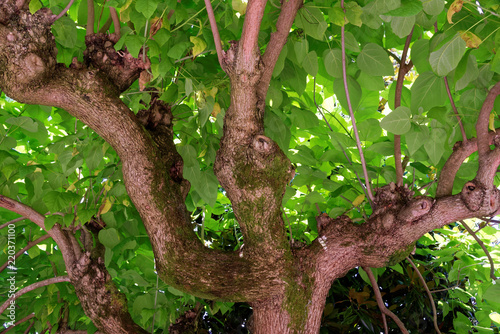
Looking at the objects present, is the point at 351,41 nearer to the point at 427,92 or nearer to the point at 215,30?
the point at 427,92

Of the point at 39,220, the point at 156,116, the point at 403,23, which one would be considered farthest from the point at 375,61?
the point at 39,220

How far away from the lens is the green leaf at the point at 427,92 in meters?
1.28

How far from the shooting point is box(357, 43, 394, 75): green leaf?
128 centimetres

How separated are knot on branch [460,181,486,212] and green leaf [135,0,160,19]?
102 cm

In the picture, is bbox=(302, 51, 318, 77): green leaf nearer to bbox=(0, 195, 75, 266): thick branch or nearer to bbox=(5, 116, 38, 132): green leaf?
bbox=(5, 116, 38, 132): green leaf

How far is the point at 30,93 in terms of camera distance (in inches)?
53.8

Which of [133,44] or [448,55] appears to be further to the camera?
[133,44]

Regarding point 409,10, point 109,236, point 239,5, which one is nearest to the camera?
point 409,10

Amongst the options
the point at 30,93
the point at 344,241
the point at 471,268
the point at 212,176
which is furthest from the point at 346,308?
the point at 30,93

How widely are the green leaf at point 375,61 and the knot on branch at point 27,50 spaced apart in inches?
39.3

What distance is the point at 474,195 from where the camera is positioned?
1.25 m

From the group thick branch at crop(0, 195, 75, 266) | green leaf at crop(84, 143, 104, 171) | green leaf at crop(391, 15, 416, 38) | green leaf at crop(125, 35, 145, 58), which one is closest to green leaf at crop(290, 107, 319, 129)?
green leaf at crop(391, 15, 416, 38)

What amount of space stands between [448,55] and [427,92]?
0.26 metres

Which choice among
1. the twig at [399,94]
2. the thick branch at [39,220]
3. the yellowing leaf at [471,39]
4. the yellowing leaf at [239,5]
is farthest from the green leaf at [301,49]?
the thick branch at [39,220]
